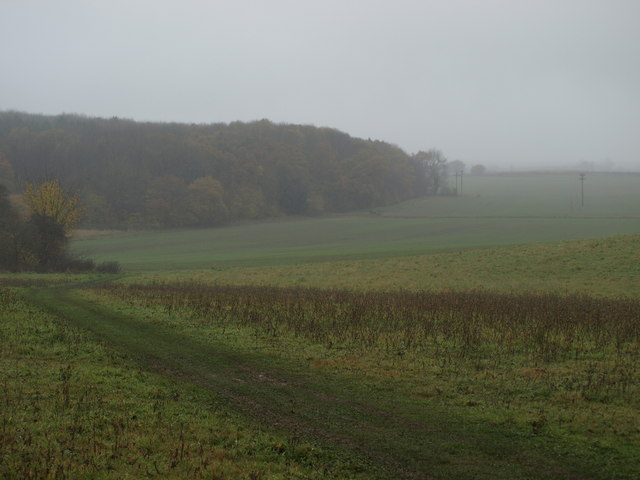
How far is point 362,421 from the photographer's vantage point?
31.0ft

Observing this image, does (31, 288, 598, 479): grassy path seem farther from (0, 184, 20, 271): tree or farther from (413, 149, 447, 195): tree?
(413, 149, 447, 195): tree

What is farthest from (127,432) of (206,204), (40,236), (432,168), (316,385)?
(432,168)

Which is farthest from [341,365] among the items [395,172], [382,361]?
[395,172]

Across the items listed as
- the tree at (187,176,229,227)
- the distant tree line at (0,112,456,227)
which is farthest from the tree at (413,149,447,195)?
the tree at (187,176,229,227)

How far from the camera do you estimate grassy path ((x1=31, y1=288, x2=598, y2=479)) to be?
25.7ft

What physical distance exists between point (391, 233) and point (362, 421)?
6771 cm

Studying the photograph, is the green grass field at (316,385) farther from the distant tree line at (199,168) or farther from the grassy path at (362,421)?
the distant tree line at (199,168)

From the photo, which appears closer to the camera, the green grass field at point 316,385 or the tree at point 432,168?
the green grass field at point 316,385

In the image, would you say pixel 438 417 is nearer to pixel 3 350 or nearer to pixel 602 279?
pixel 3 350

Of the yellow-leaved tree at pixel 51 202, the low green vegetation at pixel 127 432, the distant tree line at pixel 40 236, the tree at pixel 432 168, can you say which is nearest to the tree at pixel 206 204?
the yellow-leaved tree at pixel 51 202

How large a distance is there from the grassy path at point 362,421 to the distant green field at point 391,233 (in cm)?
3549

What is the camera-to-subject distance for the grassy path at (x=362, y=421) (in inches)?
308

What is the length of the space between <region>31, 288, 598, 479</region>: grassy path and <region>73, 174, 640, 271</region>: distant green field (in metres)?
35.5

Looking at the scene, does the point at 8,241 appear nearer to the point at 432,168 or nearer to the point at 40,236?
the point at 40,236
